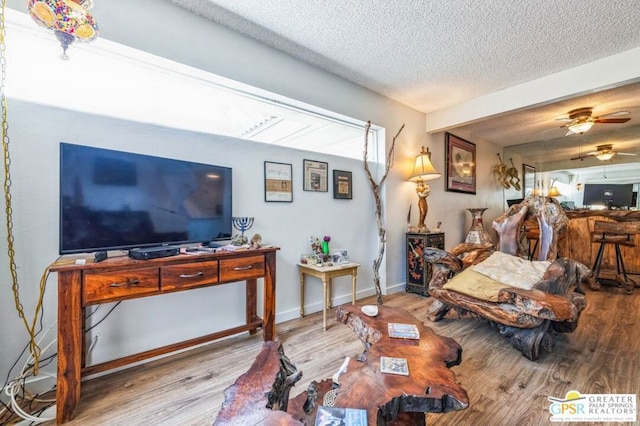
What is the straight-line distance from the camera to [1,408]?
1490 mm

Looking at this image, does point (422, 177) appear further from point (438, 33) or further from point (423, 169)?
point (438, 33)

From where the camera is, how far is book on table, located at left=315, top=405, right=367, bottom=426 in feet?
2.80

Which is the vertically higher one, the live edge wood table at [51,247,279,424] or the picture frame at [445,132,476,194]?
the picture frame at [445,132,476,194]

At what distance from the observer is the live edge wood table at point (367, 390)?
2.94 ft

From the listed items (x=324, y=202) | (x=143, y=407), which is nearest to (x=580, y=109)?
(x=324, y=202)

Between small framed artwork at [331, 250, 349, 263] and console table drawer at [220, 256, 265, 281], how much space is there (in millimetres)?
1008

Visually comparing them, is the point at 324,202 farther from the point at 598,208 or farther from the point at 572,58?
the point at 598,208

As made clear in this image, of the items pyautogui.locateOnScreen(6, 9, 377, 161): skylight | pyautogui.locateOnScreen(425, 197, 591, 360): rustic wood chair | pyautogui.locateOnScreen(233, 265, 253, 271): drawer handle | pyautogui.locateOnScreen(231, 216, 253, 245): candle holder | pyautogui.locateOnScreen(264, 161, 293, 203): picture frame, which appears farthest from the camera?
pyautogui.locateOnScreen(264, 161, 293, 203): picture frame

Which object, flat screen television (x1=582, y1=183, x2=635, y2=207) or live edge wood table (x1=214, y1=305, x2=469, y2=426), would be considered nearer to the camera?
live edge wood table (x1=214, y1=305, x2=469, y2=426)

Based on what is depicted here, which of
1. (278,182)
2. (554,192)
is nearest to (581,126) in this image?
(554,192)

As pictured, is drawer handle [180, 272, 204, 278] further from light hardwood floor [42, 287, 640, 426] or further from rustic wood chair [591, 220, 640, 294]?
rustic wood chair [591, 220, 640, 294]

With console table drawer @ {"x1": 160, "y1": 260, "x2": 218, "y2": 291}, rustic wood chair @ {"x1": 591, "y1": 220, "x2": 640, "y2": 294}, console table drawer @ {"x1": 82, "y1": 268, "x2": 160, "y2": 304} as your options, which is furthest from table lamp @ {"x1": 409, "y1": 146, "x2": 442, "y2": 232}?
console table drawer @ {"x1": 82, "y1": 268, "x2": 160, "y2": 304}

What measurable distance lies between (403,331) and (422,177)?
2605 millimetres

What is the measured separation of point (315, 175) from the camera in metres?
2.96
